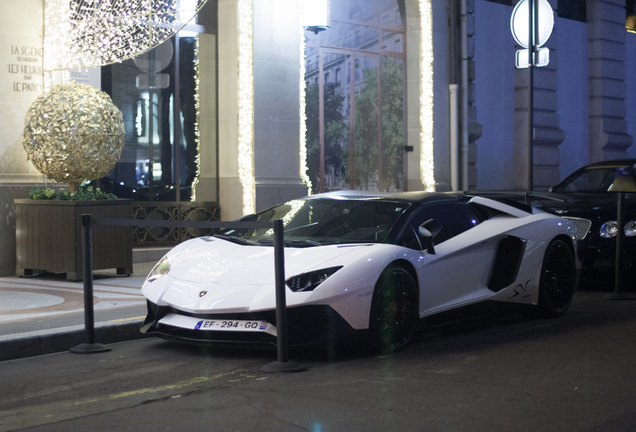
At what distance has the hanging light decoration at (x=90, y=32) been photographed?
11.7m

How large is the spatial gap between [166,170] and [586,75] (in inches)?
531

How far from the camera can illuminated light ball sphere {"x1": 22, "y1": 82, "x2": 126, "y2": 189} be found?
10391mm

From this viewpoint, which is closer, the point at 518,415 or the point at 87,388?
the point at 518,415

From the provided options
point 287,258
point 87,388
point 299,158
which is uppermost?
point 299,158

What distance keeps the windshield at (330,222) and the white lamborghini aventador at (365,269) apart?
0.04 feet

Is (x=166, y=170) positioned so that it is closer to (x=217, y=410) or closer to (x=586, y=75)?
(x=217, y=410)

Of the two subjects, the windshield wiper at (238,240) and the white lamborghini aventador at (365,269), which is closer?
the white lamborghini aventador at (365,269)

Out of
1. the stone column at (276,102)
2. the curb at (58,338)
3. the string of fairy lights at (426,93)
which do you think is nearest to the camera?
the curb at (58,338)

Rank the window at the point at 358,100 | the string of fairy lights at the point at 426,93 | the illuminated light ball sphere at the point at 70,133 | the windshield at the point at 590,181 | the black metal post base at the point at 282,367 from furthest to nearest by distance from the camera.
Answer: the string of fairy lights at the point at 426,93 → the window at the point at 358,100 → the windshield at the point at 590,181 → the illuminated light ball sphere at the point at 70,133 → the black metal post base at the point at 282,367

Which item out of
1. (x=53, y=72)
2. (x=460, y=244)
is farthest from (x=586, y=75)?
(x=460, y=244)

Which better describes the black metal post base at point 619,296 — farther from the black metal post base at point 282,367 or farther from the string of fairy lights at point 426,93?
the string of fairy lights at point 426,93

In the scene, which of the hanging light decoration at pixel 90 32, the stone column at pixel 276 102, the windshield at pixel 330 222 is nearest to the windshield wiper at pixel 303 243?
the windshield at pixel 330 222

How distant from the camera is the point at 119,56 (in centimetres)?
1217

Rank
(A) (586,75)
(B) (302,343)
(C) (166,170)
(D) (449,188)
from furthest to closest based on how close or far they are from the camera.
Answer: (A) (586,75), (D) (449,188), (C) (166,170), (B) (302,343)
